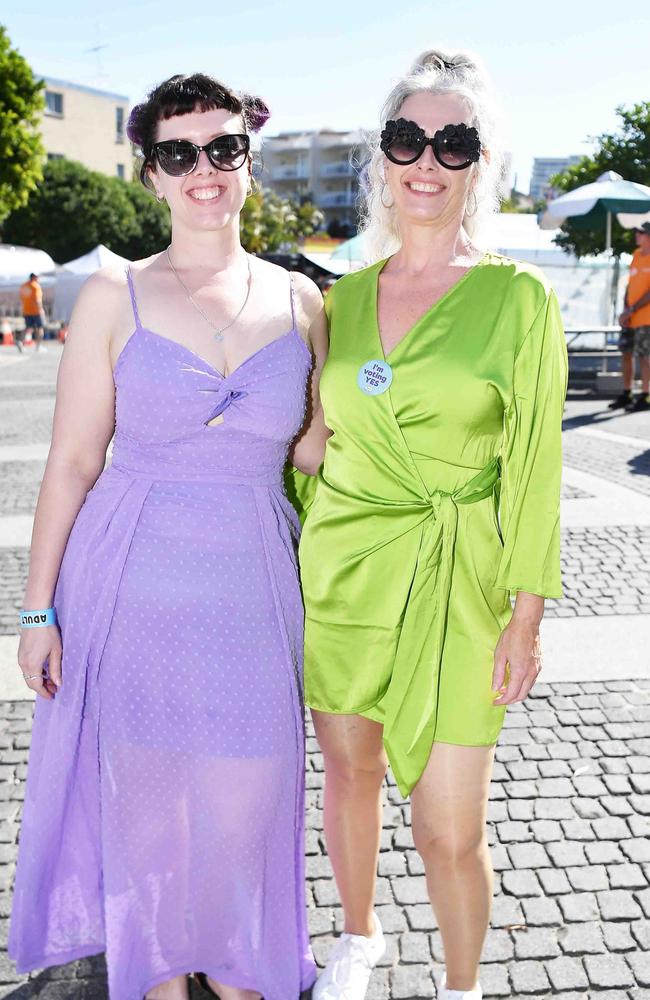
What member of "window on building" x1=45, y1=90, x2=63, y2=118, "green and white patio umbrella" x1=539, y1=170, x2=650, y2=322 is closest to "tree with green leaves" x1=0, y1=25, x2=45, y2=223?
"green and white patio umbrella" x1=539, y1=170, x2=650, y2=322

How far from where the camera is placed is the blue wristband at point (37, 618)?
2.16 meters

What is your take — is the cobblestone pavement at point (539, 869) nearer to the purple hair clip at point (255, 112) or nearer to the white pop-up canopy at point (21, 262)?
the purple hair clip at point (255, 112)

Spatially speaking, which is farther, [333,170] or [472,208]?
[333,170]

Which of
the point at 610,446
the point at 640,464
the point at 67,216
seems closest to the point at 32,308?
the point at 610,446

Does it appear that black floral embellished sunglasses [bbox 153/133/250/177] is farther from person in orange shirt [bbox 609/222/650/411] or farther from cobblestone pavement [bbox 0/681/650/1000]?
person in orange shirt [bbox 609/222/650/411]

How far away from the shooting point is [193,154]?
6.84 ft

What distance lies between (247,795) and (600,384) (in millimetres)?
13248

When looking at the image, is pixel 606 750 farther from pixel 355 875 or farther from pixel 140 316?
pixel 140 316

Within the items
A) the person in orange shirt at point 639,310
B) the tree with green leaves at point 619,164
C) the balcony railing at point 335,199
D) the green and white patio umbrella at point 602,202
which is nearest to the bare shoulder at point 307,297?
the person in orange shirt at point 639,310

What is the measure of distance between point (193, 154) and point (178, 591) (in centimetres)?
100

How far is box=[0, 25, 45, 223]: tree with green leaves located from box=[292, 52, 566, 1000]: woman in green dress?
19266 mm

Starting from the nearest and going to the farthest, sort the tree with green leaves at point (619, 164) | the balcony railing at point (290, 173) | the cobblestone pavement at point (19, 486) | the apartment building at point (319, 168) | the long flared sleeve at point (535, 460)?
the long flared sleeve at point (535, 460), the cobblestone pavement at point (19, 486), the tree with green leaves at point (619, 164), the apartment building at point (319, 168), the balcony railing at point (290, 173)

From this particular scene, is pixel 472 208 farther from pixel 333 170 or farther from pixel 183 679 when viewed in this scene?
pixel 333 170

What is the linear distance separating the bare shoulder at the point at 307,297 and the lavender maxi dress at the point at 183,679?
0.44 feet
